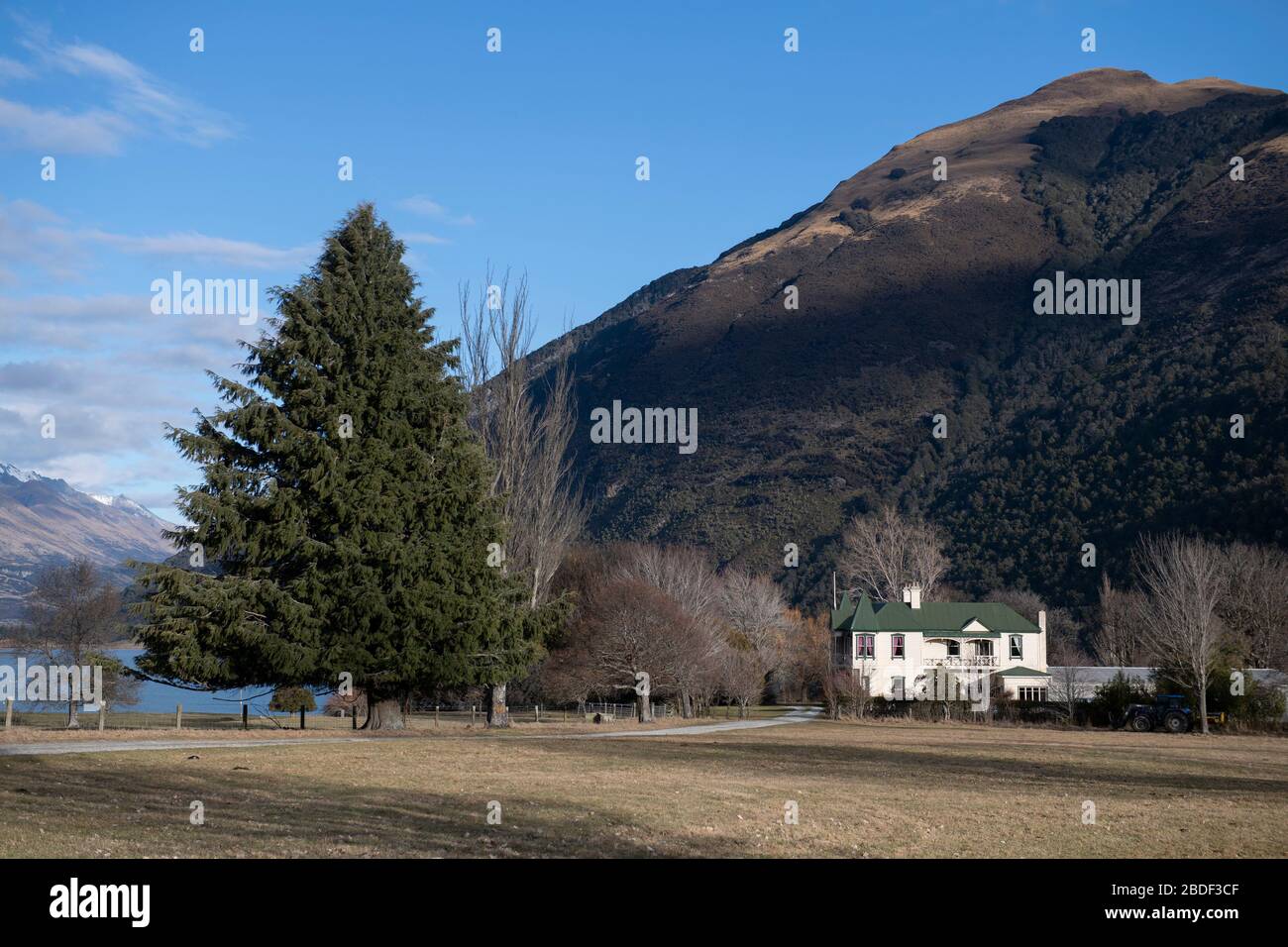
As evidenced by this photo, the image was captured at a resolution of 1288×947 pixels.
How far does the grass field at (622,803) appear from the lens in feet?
41.0

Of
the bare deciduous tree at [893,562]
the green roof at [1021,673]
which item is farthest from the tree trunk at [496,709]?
the bare deciduous tree at [893,562]

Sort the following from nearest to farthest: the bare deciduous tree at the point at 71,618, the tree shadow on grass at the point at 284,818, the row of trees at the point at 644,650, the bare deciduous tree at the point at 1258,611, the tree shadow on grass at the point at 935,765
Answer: the tree shadow on grass at the point at 284,818, the tree shadow on grass at the point at 935,765, the row of trees at the point at 644,650, the bare deciduous tree at the point at 71,618, the bare deciduous tree at the point at 1258,611

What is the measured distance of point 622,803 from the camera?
16734 millimetres

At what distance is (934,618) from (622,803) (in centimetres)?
7013

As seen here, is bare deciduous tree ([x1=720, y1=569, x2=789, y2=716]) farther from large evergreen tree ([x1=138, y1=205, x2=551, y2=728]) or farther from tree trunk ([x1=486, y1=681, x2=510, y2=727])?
large evergreen tree ([x1=138, y1=205, x2=551, y2=728])

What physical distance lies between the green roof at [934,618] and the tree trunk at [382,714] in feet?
165

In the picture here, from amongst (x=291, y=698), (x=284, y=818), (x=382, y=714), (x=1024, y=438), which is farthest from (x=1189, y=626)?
(x=1024, y=438)
